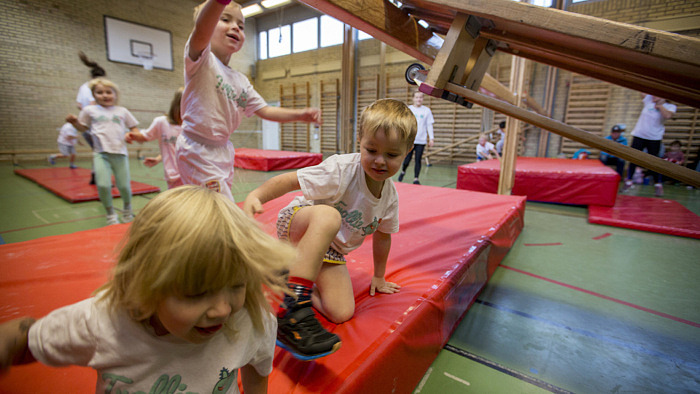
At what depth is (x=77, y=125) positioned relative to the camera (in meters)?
2.76

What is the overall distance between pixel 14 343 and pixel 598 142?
57.4 inches

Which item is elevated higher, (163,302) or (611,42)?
(611,42)

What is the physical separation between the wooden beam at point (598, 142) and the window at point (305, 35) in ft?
37.7

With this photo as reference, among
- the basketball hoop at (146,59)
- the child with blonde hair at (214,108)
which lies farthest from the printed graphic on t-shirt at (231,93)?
the basketball hoop at (146,59)

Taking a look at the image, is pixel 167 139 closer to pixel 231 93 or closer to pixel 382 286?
pixel 231 93

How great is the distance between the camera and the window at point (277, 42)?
11.9 m

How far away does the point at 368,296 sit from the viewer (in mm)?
1288

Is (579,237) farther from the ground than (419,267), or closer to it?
closer to it

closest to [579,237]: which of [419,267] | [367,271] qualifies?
[419,267]

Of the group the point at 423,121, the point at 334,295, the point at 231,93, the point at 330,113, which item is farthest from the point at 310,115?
the point at 330,113

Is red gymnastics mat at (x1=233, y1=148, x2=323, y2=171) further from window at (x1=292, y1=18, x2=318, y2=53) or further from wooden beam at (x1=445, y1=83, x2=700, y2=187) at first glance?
window at (x1=292, y1=18, x2=318, y2=53)

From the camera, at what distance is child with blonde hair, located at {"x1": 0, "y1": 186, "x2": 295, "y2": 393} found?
464mm

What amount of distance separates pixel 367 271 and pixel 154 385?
3.50 feet

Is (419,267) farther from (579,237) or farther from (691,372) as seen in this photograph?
(579,237)
